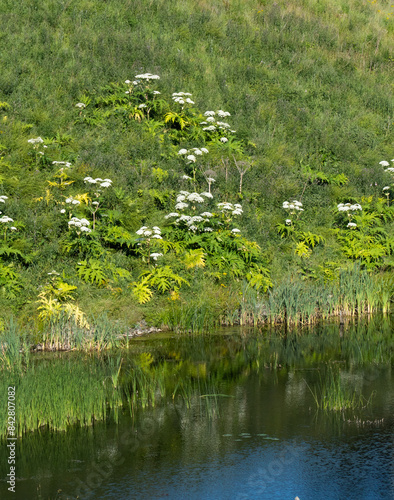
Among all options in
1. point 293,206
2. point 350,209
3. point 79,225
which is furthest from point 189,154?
point 79,225

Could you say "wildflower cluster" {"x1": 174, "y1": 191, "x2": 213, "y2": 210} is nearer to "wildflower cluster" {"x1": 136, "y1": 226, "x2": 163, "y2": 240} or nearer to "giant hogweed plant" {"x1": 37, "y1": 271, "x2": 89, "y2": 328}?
"wildflower cluster" {"x1": 136, "y1": 226, "x2": 163, "y2": 240}

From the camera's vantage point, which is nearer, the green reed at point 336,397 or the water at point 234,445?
the water at point 234,445

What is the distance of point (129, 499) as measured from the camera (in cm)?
576

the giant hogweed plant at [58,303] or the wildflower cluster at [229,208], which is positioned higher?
the wildflower cluster at [229,208]

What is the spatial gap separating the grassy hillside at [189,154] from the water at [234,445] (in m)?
2.98

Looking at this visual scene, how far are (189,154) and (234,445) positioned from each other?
36.4ft

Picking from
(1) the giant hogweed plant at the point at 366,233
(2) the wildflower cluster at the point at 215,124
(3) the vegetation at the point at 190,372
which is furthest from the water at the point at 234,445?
(2) the wildflower cluster at the point at 215,124

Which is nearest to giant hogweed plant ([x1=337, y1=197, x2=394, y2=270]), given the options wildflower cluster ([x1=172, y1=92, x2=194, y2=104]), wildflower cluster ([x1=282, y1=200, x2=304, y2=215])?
wildflower cluster ([x1=282, y1=200, x2=304, y2=215])

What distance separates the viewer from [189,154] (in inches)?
669

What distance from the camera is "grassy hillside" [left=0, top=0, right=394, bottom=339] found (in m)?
12.6

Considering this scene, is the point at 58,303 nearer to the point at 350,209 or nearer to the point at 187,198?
the point at 187,198

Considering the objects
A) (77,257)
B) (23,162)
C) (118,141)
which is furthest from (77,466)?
(118,141)

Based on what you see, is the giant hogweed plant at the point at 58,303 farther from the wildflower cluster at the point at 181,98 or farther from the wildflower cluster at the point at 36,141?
the wildflower cluster at the point at 181,98

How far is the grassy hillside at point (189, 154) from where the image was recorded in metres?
12.6
